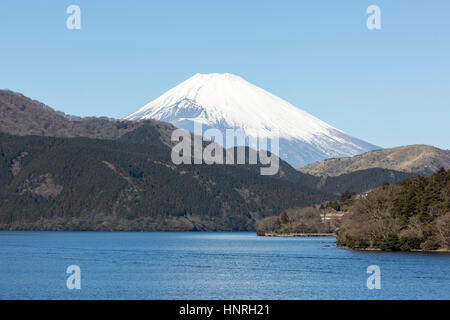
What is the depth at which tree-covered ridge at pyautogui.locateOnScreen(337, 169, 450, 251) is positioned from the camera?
13688 centimetres

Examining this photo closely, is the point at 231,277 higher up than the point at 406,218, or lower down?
lower down

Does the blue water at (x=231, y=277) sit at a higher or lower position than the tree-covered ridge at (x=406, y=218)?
lower

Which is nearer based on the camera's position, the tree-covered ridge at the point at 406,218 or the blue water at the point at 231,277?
the blue water at the point at 231,277

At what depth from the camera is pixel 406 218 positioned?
14262cm

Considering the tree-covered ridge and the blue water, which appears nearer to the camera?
the blue water

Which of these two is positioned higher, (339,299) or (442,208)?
(442,208)

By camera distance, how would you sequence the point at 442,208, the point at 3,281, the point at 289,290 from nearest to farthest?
the point at 289,290
the point at 3,281
the point at 442,208

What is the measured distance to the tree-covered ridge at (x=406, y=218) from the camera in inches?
5389

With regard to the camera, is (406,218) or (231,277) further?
(406,218)

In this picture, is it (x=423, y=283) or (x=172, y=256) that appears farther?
(x=172, y=256)

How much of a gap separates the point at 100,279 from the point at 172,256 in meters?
50.9

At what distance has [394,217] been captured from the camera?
5807 inches
